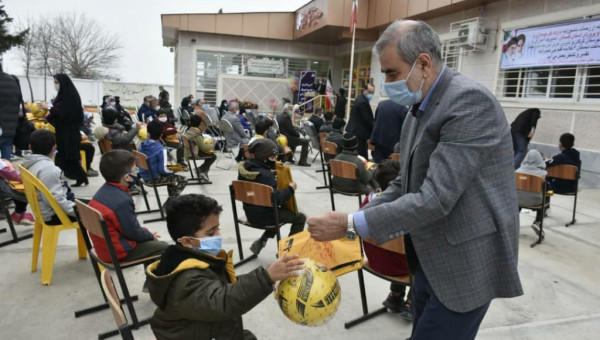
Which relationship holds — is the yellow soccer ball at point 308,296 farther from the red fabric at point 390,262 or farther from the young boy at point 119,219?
the young boy at point 119,219

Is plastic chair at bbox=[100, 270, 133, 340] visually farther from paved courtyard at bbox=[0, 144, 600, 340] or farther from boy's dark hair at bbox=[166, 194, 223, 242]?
paved courtyard at bbox=[0, 144, 600, 340]

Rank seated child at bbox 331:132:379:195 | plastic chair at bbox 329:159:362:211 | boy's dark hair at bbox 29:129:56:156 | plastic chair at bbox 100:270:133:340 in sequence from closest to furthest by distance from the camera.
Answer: plastic chair at bbox 100:270:133:340 < boy's dark hair at bbox 29:129:56:156 < plastic chair at bbox 329:159:362:211 < seated child at bbox 331:132:379:195

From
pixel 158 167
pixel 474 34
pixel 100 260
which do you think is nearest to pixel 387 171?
pixel 100 260

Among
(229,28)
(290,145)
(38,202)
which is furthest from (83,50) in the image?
(38,202)

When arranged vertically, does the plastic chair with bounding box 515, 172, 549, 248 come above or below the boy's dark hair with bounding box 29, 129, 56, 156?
below

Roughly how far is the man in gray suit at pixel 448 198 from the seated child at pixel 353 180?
3423 mm

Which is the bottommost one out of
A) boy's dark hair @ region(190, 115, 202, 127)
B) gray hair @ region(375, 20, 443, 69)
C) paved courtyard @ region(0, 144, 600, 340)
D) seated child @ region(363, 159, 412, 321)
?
paved courtyard @ region(0, 144, 600, 340)

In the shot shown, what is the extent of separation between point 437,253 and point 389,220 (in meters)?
0.21

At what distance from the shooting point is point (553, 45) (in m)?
8.36

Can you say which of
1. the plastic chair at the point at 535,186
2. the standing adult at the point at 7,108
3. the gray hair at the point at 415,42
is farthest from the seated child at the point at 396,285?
the standing adult at the point at 7,108

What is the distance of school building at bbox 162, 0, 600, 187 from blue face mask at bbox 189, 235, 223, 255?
8.55 meters

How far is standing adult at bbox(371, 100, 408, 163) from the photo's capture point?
584 cm

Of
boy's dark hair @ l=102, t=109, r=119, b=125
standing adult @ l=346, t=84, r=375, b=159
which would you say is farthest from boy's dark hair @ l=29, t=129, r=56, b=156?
standing adult @ l=346, t=84, r=375, b=159

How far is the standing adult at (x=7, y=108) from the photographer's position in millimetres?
5160
